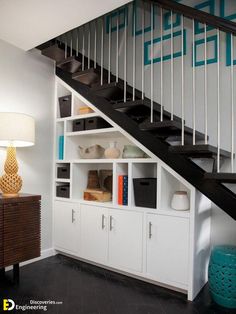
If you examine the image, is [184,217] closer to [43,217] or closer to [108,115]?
[108,115]

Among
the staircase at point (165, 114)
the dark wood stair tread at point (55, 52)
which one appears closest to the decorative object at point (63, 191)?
the staircase at point (165, 114)

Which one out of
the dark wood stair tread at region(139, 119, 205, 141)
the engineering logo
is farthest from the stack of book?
the engineering logo

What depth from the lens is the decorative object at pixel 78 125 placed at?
2.92 meters

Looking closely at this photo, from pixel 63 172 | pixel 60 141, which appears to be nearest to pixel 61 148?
pixel 60 141

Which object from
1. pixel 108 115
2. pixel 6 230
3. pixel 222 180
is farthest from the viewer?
pixel 108 115

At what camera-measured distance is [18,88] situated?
2.73 meters

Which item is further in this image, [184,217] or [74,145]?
[74,145]

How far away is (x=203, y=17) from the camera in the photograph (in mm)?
1773

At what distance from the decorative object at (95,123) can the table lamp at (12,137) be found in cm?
67

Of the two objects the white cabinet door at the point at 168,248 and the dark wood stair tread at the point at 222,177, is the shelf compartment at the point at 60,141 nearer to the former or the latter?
the white cabinet door at the point at 168,248

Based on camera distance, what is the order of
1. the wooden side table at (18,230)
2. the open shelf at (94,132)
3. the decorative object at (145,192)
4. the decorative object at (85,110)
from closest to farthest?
the wooden side table at (18,230)
the decorative object at (145,192)
the open shelf at (94,132)
the decorative object at (85,110)

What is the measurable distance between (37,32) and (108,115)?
1.06m

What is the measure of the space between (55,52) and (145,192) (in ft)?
5.92

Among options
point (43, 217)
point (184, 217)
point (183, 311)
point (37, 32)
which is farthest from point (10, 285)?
point (37, 32)
